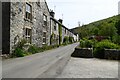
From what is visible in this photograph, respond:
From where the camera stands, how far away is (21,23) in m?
20.3

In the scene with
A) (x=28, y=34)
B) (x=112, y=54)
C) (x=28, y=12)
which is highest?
(x=28, y=12)

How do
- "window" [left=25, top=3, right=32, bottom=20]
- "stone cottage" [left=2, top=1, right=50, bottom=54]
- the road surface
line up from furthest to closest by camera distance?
"window" [left=25, top=3, right=32, bottom=20] < "stone cottage" [left=2, top=1, right=50, bottom=54] < the road surface

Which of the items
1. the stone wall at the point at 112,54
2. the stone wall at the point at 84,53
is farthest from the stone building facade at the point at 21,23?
the stone wall at the point at 112,54

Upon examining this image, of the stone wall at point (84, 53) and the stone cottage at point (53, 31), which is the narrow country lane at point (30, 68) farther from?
the stone cottage at point (53, 31)

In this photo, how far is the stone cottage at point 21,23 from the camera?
17.7 metres

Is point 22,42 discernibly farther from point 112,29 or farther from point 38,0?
point 112,29

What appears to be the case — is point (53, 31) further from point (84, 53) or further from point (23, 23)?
point (84, 53)

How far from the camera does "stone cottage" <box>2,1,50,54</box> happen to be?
17688mm

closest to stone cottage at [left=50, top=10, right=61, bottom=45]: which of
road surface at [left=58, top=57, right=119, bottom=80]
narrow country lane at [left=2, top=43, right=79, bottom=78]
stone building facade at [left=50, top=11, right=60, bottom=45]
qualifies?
stone building facade at [left=50, top=11, right=60, bottom=45]

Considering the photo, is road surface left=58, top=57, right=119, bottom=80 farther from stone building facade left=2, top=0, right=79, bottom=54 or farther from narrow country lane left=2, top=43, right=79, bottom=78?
stone building facade left=2, top=0, right=79, bottom=54

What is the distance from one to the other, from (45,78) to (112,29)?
49.3 meters

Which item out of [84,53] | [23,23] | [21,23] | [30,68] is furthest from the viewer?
[23,23]

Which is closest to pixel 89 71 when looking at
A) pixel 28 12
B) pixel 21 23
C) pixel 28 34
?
pixel 21 23

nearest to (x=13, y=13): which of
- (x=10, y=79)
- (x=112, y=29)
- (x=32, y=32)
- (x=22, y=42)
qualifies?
(x=22, y=42)
